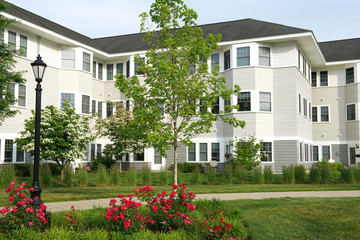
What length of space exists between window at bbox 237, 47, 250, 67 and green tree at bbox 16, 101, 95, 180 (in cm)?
1267

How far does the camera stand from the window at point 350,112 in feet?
108

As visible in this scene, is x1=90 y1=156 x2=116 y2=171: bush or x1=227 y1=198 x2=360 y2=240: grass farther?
x1=90 y1=156 x2=116 y2=171: bush

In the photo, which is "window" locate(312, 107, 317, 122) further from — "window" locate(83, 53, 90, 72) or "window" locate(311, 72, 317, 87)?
"window" locate(83, 53, 90, 72)

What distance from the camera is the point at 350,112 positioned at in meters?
33.2

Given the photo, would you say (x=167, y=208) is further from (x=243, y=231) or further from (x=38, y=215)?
(x=38, y=215)

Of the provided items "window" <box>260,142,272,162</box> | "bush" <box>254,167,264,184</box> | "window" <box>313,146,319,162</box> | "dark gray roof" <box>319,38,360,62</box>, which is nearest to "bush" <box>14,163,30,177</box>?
"bush" <box>254,167,264,184</box>

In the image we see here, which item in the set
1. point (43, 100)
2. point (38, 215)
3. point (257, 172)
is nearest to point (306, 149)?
point (257, 172)

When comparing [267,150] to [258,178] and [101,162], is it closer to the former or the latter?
[258,178]

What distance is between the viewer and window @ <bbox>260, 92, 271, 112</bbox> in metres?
26.9

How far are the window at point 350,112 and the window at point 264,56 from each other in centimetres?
1098

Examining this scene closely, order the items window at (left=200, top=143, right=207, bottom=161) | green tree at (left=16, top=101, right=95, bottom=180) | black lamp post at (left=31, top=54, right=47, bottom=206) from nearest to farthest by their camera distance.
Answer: black lamp post at (left=31, top=54, right=47, bottom=206), green tree at (left=16, top=101, right=95, bottom=180), window at (left=200, top=143, right=207, bottom=161)

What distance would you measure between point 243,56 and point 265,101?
3.70 metres

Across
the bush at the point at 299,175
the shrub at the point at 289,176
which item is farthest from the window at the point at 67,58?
the bush at the point at 299,175

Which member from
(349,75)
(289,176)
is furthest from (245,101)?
(349,75)
